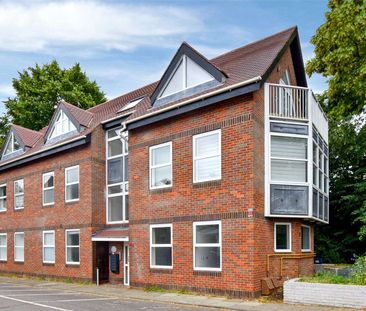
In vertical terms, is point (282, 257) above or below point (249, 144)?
below

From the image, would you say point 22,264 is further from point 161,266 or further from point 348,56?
point 348,56

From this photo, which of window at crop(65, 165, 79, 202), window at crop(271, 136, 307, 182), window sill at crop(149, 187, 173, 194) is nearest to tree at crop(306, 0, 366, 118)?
window at crop(271, 136, 307, 182)

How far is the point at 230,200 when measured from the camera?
15.9 metres

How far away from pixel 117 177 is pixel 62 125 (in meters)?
5.20

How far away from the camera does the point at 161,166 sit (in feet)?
60.7

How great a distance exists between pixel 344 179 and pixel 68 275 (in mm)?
→ 14416

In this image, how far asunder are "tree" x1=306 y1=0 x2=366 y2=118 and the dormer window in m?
16.9

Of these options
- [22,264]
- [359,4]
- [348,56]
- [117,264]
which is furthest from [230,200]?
[22,264]

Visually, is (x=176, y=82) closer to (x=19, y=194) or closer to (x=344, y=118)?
(x=344, y=118)

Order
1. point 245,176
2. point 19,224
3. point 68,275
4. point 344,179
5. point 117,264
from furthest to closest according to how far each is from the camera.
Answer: point 19,224 → point 344,179 → point 68,275 → point 117,264 → point 245,176

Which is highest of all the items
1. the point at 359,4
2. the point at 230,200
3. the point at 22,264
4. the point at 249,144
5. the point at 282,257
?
the point at 359,4

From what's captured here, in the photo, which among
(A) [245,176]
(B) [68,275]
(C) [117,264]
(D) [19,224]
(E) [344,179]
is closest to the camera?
(A) [245,176]

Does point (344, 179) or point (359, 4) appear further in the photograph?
point (344, 179)

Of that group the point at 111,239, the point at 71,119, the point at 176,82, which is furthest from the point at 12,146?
the point at 176,82
